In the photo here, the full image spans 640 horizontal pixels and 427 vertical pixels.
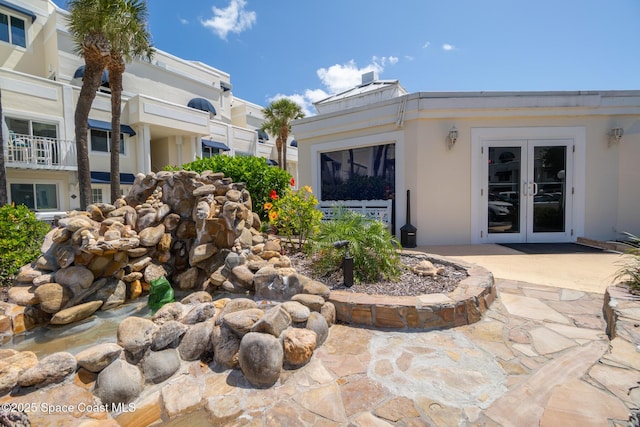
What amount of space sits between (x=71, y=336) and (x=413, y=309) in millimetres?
3483

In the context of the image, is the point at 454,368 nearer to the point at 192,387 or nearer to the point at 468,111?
the point at 192,387

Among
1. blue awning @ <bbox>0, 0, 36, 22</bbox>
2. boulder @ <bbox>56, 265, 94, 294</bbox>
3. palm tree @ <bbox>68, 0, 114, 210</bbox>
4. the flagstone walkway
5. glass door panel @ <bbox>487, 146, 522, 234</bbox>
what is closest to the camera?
the flagstone walkway

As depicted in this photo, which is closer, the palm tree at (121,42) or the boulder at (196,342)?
the boulder at (196,342)

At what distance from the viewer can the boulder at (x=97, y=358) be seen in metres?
2.08

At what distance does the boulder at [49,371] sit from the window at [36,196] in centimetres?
1381

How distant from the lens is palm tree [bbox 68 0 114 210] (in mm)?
8477

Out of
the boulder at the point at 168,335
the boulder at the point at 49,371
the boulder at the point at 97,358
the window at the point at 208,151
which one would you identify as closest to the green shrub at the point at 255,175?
the boulder at the point at 168,335

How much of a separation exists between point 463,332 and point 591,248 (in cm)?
521

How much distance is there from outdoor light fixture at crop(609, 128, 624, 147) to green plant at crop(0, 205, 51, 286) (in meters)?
10.8

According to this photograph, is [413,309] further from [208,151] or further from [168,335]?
[208,151]

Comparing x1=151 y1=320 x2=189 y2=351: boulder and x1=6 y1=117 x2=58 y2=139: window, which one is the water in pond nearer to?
x1=151 y1=320 x2=189 y2=351: boulder

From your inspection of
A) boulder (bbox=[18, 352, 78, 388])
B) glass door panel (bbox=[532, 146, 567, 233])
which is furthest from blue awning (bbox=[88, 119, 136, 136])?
glass door panel (bbox=[532, 146, 567, 233])

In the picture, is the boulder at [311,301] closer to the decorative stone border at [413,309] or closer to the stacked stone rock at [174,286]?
the stacked stone rock at [174,286]

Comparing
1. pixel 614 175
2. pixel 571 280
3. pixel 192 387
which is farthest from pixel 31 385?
pixel 614 175
